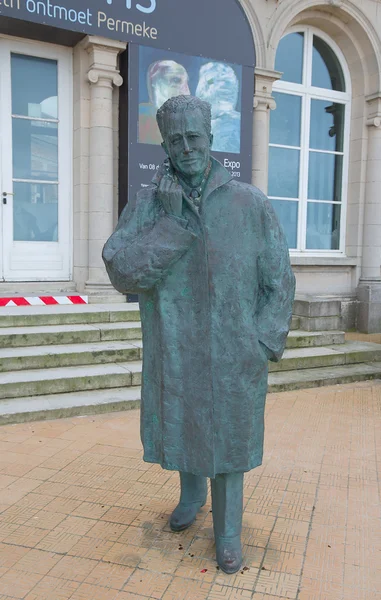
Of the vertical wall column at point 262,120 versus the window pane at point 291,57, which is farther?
the window pane at point 291,57

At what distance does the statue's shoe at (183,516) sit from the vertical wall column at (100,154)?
4.82 metres

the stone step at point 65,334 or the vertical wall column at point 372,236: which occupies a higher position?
the vertical wall column at point 372,236

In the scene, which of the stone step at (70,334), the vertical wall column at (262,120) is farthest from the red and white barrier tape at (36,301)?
the vertical wall column at (262,120)

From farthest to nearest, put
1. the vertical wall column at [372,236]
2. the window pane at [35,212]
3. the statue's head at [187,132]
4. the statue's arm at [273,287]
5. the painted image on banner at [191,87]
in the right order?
the vertical wall column at [372,236], the window pane at [35,212], the painted image on banner at [191,87], the statue's arm at [273,287], the statue's head at [187,132]

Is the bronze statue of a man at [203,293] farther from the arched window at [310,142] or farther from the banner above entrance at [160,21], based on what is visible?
the arched window at [310,142]

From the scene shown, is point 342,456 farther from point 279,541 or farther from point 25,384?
point 25,384

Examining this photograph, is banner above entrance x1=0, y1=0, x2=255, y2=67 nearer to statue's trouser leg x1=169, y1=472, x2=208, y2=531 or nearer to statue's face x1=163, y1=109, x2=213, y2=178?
statue's face x1=163, y1=109, x2=213, y2=178

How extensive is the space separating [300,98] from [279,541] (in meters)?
8.63

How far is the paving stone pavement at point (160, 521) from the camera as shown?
8.23ft

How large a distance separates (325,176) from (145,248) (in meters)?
8.71

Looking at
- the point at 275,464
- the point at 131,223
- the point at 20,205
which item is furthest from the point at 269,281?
the point at 20,205

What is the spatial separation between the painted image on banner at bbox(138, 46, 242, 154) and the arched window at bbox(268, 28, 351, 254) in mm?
1333

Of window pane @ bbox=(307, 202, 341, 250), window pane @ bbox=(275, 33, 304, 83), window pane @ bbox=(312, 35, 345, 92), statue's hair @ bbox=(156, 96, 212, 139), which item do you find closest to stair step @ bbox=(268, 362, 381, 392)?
window pane @ bbox=(307, 202, 341, 250)

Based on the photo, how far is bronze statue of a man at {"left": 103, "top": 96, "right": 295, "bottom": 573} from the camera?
2.31 meters
